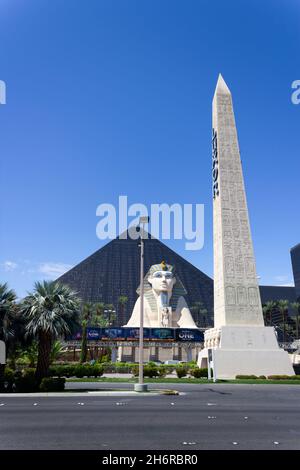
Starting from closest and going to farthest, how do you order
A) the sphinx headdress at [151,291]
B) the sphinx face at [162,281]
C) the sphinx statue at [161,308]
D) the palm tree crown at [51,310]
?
the palm tree crown at [51,310] < the sphinx statue at [161,308] < the sphinx face at [162,281] < the sphinx headdress at [151,291]

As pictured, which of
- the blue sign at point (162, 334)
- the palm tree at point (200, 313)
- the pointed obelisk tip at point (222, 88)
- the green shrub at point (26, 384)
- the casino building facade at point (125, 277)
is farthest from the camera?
the casino building facade at point (125, 277)

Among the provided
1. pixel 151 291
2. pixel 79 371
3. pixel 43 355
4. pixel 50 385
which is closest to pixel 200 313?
pixel 151 291

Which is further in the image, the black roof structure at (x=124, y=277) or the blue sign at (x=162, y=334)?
the black roof structure at (x=124, y=277)

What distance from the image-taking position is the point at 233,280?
35281 mm

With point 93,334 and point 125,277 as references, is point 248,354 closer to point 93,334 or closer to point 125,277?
point 93,334

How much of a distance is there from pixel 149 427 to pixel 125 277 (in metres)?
131

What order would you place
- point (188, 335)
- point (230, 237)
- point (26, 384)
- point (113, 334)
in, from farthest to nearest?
point (188, 335), point (113, 334), point (230, 237), point (26, 384)

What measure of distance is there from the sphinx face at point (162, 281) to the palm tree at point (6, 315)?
55767 millimetres

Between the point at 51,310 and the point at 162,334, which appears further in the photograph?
the point at 162,334

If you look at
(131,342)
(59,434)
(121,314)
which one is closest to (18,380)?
(59,434)

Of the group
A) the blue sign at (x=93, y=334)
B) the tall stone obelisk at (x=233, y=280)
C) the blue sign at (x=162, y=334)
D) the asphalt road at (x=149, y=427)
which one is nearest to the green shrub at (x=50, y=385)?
the asphalt road at (x=149, y=427)

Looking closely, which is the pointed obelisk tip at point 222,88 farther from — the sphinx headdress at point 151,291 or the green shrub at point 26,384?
the sphinx headdress at point 151,291

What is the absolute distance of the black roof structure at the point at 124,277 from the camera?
436 ft
